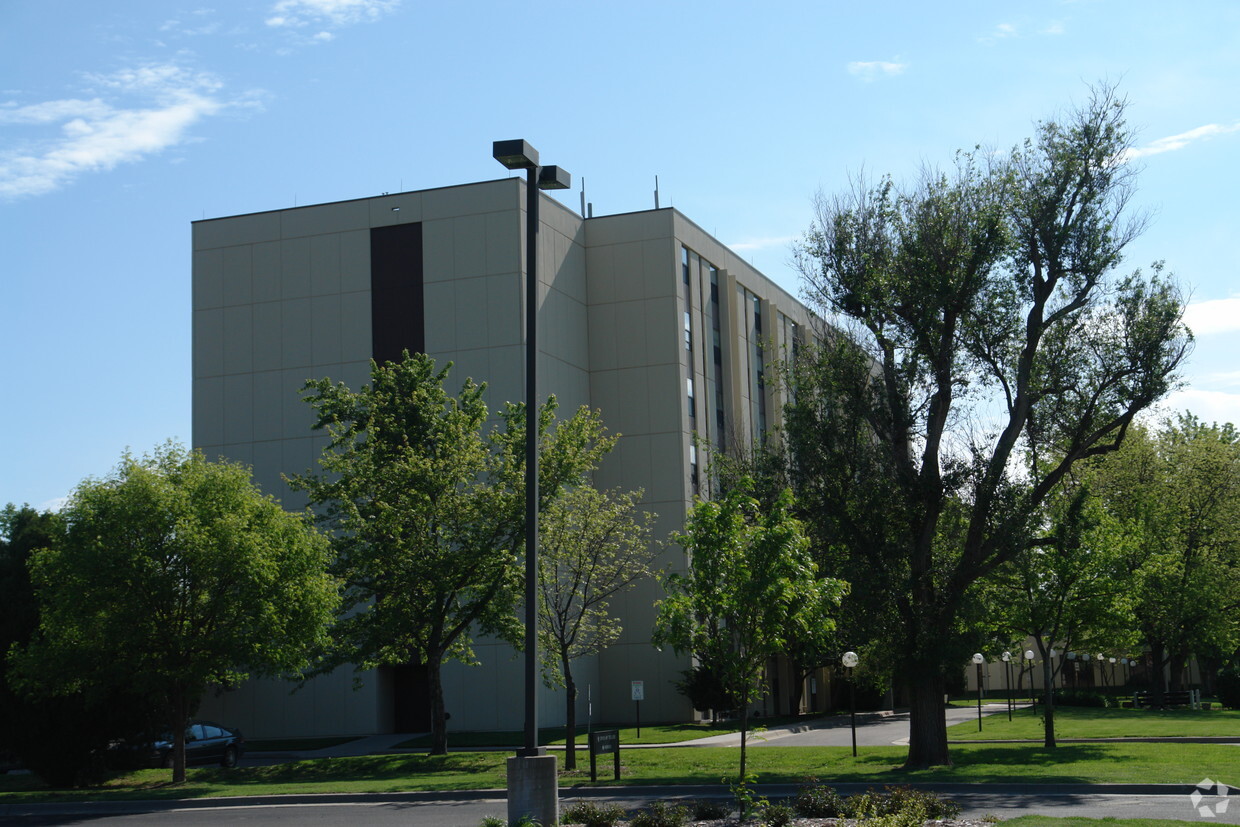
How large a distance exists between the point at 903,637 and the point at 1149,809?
28.8 feet

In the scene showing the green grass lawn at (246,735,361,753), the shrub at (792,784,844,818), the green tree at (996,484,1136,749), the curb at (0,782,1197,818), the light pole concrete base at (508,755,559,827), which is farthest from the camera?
the green grass lawn at (246,735,361,753)

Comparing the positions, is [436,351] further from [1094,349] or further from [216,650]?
[1094,349]

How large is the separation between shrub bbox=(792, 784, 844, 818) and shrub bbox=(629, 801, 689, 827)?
1.59 metres

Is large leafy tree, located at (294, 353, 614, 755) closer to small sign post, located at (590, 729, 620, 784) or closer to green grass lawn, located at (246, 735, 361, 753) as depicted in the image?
small sign post, located at (590, 729, 620, 784)

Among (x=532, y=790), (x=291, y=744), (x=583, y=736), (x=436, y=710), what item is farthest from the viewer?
(x=291, y=744)

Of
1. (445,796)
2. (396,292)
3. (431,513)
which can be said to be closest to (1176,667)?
(396,292)

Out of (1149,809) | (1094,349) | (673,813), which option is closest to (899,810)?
(673,813)

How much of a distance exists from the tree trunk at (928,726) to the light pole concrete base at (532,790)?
1318cm

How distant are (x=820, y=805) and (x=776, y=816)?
Result: 91cm

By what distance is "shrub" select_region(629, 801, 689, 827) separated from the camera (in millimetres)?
14602

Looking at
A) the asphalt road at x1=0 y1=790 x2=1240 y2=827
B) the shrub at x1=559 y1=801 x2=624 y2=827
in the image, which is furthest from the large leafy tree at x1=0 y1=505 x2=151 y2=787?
the shrub at x1=559 y1=801 x2=624 y2=827

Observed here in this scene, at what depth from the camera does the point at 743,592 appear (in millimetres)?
16266

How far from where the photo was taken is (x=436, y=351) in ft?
155

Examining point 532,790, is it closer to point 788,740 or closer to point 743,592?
point 743,592
